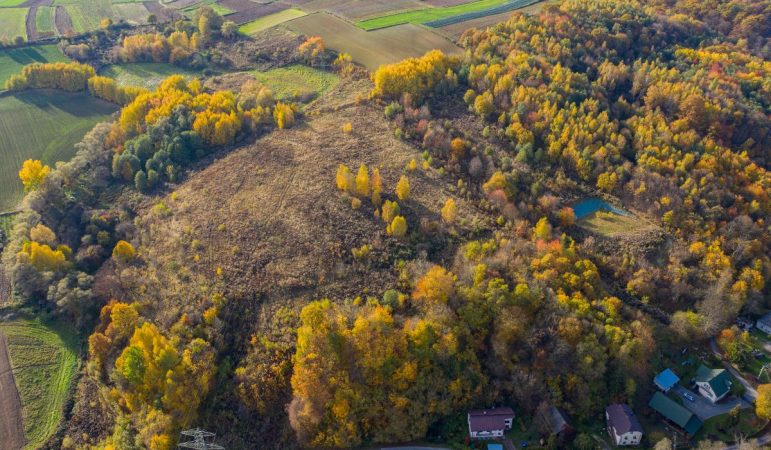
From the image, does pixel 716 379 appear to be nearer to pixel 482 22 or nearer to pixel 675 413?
pixel 675 413

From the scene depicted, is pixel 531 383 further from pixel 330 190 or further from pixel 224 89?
pixel 224 89

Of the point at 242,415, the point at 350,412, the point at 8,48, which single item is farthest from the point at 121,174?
the point at 8,48

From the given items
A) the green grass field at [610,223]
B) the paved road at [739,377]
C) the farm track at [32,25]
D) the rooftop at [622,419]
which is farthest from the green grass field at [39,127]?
the paved road at [739,377]

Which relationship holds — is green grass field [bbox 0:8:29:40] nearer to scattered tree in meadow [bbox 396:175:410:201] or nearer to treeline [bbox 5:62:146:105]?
treeline [bbox 5:62:146:105]

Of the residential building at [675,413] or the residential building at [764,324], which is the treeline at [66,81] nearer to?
the residential building at [675,413]

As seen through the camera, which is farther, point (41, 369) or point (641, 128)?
point (641, 128)

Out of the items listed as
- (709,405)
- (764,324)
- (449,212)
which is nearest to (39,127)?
(449,212)
